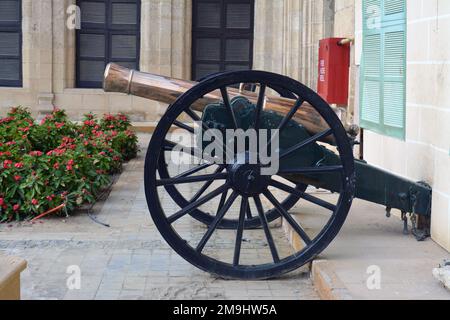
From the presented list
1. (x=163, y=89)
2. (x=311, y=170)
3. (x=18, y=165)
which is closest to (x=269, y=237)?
(x=311, y=170)

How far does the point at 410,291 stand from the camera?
5.49m

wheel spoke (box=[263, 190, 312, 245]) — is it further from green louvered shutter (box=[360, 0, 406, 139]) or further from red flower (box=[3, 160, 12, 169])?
red flower (box=[3, 160, 12, 169])

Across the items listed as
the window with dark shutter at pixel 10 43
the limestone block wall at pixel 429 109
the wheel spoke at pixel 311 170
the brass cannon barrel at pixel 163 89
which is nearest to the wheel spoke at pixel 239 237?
the wheel spoke at pixel 311 170

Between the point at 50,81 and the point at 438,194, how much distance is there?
11532mm

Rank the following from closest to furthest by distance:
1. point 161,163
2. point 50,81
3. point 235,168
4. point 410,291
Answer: point 410,291, point 235,168, point 161,163, point 50,81

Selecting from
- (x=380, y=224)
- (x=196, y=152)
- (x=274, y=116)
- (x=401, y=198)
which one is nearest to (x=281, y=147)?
(x=274, y=116)

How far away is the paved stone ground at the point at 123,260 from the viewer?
6066 mm

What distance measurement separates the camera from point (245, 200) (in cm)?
630

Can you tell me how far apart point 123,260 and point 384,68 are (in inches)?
126

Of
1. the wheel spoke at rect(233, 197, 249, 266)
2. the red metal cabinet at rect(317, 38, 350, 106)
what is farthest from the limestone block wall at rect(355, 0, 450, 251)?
the red metal cabinet at rect(317, 38, 350, 106)

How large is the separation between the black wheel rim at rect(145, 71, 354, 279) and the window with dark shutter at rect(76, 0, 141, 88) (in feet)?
37.6

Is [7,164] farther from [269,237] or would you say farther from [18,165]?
[269,237]

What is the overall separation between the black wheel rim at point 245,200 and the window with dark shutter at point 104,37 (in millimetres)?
11447

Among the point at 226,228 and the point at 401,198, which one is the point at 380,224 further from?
the point at 226,228
